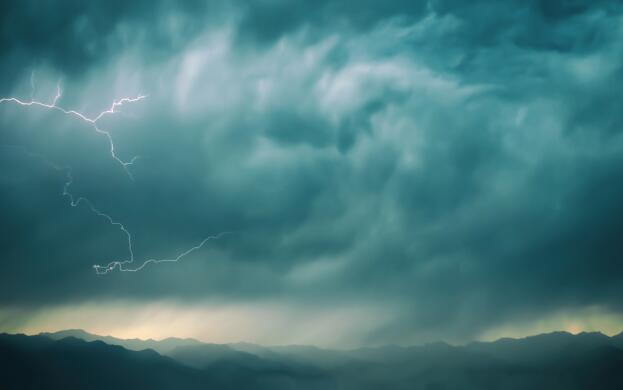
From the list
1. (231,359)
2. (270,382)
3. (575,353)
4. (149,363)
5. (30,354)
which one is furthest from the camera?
(575,353)

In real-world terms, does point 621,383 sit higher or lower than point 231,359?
lower

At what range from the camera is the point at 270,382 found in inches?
6757

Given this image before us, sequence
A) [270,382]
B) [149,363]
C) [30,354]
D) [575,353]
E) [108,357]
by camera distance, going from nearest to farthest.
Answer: [30,354] → [108,357] → [149,363] → [270,382] → [575,353]

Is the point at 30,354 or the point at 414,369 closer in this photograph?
the point at 30,354

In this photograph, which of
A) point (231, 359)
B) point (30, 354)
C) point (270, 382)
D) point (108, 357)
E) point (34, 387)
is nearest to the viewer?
point (34, 387)

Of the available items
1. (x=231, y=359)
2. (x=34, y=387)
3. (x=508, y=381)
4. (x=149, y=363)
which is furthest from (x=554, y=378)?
→ (x=34, y=387)

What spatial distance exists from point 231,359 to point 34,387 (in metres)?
91.5

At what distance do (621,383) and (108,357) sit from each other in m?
160

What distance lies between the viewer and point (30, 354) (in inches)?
4405

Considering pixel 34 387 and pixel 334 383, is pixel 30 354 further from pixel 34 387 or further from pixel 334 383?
pixel 334 383

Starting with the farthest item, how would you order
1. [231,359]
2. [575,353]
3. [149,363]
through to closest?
[575,353] → [231,359] → [149,363]

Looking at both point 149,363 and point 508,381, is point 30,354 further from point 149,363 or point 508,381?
point 508,381

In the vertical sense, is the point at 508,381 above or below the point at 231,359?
below

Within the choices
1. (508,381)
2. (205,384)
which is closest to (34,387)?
(205,384)
